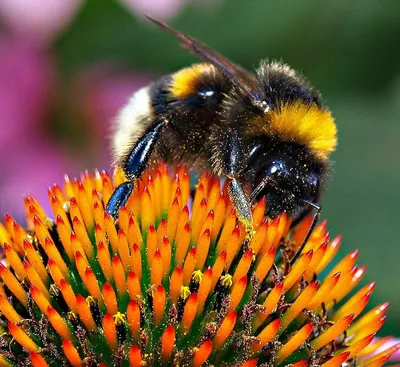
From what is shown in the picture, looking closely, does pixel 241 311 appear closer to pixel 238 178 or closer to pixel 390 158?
pixel 238 178

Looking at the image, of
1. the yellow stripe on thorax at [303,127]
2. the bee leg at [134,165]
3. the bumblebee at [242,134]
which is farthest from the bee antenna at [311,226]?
the bee leg at [134,165]

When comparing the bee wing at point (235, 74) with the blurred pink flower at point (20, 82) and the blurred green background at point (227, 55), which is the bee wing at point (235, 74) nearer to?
the blurred green background at point (227, 55)

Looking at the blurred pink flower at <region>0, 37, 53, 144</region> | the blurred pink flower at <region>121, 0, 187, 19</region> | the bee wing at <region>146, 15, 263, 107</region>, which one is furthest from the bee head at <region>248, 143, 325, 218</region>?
the blurred pink flower at <region>0, 37, 53, 144</region>

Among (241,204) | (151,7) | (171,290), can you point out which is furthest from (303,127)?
(151,7)

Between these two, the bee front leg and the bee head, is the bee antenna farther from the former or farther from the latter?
the bee front leg

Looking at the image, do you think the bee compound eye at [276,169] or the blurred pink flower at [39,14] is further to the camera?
the blurred pink flower at [39,14]

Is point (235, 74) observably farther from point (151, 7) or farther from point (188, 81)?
point (151, 7)
